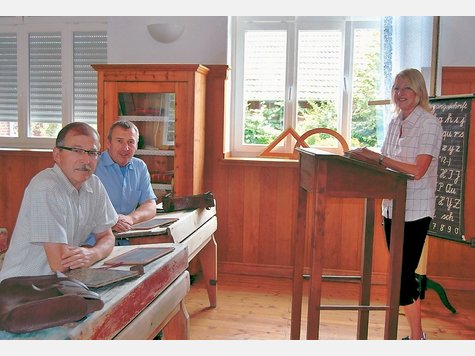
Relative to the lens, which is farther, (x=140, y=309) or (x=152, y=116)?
(x=152, y=116)

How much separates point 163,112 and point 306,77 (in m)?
1.20

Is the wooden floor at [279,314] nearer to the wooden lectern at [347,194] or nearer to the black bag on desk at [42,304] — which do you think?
the wooden lectern at [347,194]

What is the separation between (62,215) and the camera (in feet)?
5.77

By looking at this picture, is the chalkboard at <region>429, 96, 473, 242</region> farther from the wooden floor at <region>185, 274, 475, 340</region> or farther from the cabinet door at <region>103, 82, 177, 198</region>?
the cabinet door at <region>103, 82, 177, 198</region>

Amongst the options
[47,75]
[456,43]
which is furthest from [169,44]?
[456,43]

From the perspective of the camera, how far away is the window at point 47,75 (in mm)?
4645

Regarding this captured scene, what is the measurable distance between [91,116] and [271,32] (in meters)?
1.75

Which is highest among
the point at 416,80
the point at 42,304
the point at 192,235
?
the point at 416,80

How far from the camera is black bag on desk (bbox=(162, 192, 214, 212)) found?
3.03 metres

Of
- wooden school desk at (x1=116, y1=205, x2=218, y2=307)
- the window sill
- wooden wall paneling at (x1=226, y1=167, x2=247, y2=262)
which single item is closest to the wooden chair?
the window sill

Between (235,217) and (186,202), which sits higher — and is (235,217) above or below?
below

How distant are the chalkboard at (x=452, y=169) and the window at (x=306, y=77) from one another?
1.03 m

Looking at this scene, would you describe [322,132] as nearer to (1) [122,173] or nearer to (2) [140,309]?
(1) [122,173]

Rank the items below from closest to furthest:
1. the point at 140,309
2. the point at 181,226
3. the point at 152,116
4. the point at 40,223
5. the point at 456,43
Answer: the point at 140,309
the point at 40,223
the point at 181,226
the point at 456,43
the point at 152,116
